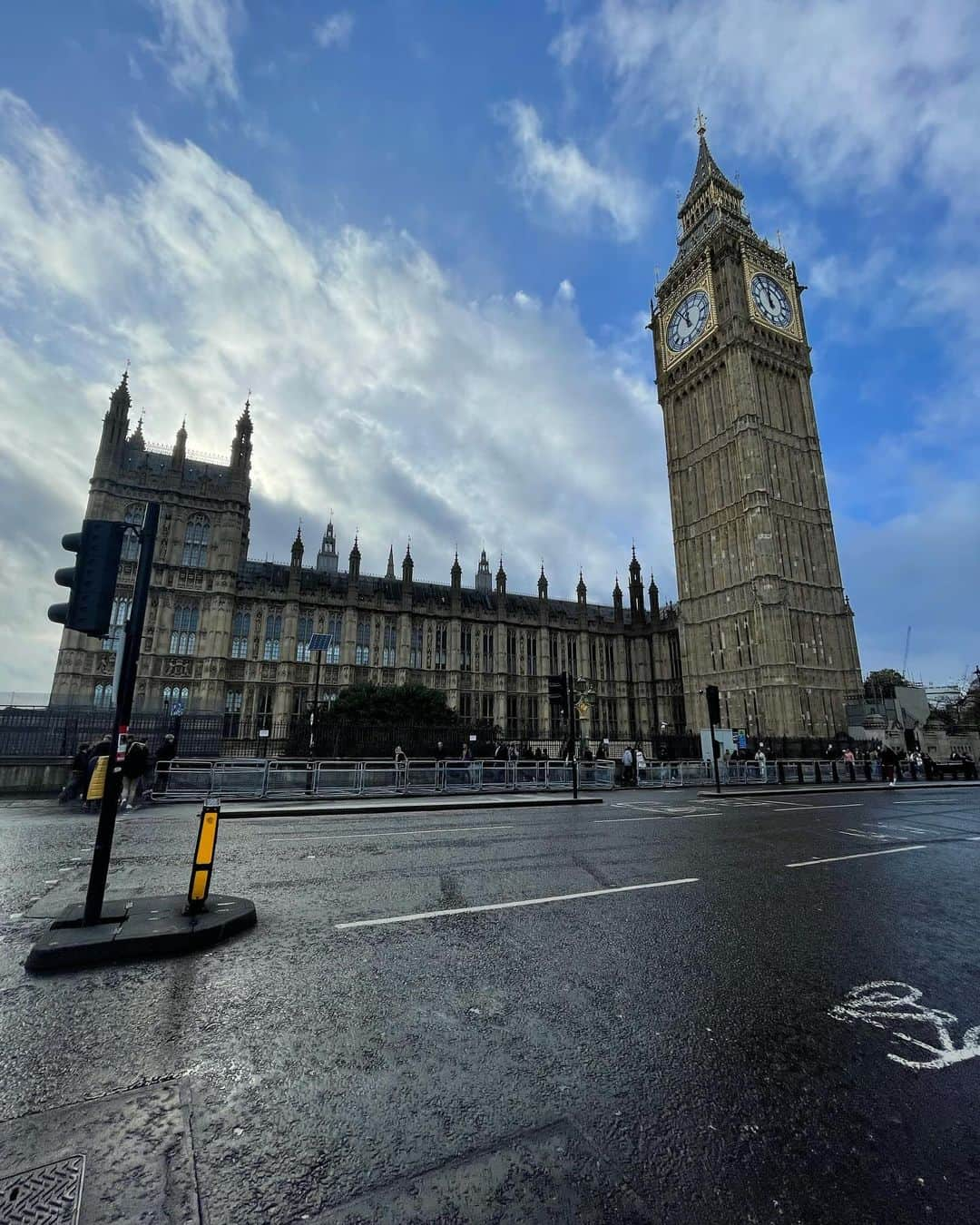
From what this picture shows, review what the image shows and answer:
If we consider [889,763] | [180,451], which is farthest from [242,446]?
[889,763]

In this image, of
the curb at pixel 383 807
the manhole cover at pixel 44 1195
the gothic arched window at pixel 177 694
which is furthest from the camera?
the gothic arched window at pixel 177 694

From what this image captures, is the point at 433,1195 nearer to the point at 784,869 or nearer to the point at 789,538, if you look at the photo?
the point at 784,869

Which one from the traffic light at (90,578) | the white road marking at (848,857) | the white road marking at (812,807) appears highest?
the traffic light at (90,578)

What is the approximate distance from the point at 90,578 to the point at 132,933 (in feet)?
9.38

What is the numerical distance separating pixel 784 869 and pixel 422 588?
54104 millimetres

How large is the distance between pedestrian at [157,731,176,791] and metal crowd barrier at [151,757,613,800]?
0.09 feet

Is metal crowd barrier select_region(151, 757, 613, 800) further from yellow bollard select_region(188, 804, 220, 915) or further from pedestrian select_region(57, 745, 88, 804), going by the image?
yellow bollard select_region(188, 804, 220, 915)

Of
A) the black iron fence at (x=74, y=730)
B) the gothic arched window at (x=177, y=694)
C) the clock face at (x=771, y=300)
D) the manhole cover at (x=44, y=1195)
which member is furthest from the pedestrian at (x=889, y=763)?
the gothic arched window at (x=177, y=694)

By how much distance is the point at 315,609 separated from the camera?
1971 inches

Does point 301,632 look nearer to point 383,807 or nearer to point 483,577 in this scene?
point 483,577

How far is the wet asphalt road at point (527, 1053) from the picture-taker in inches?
72.7

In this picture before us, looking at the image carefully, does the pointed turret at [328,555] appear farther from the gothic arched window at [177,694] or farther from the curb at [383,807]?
the curb at [383,807]

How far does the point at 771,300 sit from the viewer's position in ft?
177

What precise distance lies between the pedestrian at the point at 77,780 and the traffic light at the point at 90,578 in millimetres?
10804
